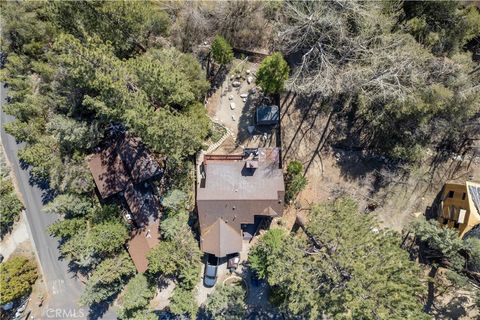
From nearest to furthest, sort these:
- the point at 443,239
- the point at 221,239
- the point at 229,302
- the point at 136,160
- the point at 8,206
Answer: the point at 443,239 < the point at 229,302 < the point at 221,239 < the point at 136,160 < the point at 8,206

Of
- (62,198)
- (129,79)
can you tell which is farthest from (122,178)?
(129,79)

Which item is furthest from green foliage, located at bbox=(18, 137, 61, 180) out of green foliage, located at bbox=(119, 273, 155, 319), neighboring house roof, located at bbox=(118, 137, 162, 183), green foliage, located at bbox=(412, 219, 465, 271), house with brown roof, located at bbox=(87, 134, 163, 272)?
green foliage, located at bbox=(412, 219, 465, 271)

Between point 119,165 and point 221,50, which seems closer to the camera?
point 221,50

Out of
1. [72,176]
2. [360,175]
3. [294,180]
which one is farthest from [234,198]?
[72,176]

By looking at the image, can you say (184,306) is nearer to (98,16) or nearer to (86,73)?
(86,73)

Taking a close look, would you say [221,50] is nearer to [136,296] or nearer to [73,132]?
[73,132]
